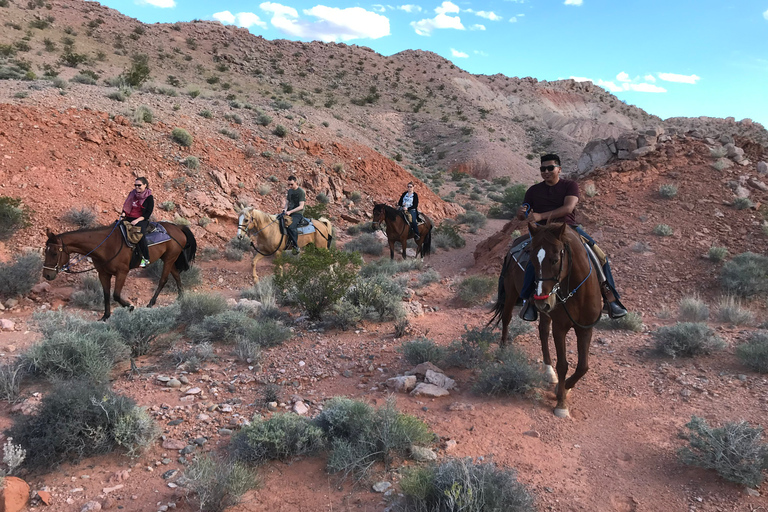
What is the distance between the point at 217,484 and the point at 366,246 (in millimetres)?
13251

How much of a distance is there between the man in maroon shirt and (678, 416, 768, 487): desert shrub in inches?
56.7

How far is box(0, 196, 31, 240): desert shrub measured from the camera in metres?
10.7

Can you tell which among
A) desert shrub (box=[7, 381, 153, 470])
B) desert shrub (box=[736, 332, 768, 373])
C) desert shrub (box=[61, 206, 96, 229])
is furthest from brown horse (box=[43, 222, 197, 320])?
desert shrub (box=[736, 332, 768, 373])

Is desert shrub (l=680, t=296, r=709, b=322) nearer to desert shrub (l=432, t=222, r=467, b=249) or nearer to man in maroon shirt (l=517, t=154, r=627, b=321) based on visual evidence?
man in maroon shirt (l=517, t=154, r=627, b=321)

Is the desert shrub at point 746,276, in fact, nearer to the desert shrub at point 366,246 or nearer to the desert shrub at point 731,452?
the desert shrub at point 731,452

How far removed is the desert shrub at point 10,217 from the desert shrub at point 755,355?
50.3ft

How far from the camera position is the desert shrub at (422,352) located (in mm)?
5961

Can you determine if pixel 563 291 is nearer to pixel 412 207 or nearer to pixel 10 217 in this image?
pixel 412 207

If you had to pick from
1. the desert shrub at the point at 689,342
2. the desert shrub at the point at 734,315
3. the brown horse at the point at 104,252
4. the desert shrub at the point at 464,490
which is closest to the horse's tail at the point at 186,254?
the brown horse at the point at 104,252

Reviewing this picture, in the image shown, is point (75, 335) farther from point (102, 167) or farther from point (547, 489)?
point (102, 167)

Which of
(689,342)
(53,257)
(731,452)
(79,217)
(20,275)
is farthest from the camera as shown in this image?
(79,217)

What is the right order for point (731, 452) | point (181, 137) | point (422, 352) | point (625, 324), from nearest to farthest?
point (731, 452), point (422, 352), point (625, 324), point (181, 137)

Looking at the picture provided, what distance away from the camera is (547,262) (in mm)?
3840

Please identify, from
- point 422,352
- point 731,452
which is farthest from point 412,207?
point 731,452
